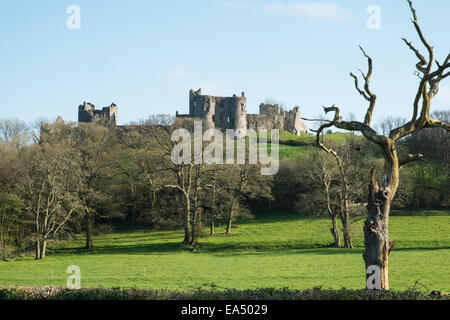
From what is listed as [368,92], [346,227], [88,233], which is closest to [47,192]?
[88,233]

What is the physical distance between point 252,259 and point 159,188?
41.0 feet

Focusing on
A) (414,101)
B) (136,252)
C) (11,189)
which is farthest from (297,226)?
(414,101)

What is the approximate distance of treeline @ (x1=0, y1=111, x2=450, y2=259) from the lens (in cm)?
4953

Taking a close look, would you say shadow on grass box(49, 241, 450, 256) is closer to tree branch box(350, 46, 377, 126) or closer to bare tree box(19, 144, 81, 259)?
bare tree box(19, 144, 81, 259)

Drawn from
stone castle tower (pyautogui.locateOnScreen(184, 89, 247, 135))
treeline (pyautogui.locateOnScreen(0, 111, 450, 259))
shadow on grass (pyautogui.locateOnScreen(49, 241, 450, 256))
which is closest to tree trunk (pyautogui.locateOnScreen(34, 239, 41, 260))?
treeline (pyautogui.locateOnScreen(0, 111, 450, 259))

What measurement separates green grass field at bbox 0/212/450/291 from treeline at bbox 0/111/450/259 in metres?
2.41

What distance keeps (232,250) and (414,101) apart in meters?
37.8

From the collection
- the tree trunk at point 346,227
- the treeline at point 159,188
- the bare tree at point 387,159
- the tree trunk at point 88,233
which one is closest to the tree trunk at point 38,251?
the treeline at point 159,188

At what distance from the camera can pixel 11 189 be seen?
52.1 m

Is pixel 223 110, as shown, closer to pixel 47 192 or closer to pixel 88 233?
pixel 88 233

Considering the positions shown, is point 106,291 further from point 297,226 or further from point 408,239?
point 297,226

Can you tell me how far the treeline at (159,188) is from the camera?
163 ft

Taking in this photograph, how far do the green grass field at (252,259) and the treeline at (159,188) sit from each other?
2.41m
